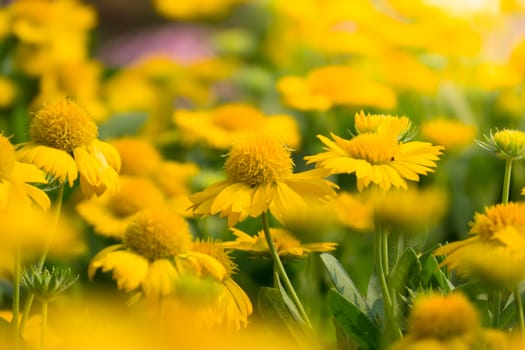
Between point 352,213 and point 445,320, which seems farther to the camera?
point 352,213

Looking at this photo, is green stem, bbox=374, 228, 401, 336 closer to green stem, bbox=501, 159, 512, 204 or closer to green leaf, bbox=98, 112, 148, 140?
green stem, bbox=501, 159, 512, 204

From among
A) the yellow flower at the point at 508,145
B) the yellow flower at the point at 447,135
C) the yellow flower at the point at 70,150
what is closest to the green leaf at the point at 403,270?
the yellow flower at the point at 508,145

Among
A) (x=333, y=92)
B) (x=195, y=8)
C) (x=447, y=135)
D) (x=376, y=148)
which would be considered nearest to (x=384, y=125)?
(x=376, y=148)

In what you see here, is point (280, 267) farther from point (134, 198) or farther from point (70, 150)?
point (134, 198)

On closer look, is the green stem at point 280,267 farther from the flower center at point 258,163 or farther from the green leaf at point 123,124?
the green leaf at point 123,124

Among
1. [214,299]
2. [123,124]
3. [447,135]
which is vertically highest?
[214,299]

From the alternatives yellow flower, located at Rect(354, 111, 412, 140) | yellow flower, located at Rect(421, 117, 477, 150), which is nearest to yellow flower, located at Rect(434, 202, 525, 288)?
yellow flower, located at Rect(354, 111, 412, 140)
